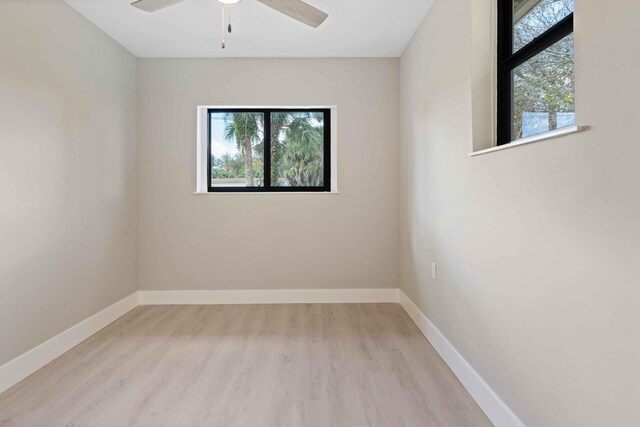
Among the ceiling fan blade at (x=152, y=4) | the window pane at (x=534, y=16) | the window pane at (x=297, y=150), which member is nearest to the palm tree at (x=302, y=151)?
the window pane at (x=297, y=150)

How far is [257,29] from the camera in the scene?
2824mm

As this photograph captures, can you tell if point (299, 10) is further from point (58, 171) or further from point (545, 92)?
point (58, 171)

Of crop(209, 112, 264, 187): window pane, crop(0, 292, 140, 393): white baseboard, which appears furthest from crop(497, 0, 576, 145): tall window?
crop(0, 292, 140, 393): white baseboard

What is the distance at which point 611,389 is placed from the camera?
1.02 metres

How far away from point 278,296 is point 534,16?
2795mm

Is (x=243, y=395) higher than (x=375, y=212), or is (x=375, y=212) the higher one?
(x=375, y=212)

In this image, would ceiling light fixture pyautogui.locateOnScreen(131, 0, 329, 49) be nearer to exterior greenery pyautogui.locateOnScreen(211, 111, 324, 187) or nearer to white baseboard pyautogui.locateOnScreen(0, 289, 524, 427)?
exterior greenery pyautogui.locateOnScreen(211, 111, 324, 187)

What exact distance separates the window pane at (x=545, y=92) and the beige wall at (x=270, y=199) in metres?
1.75

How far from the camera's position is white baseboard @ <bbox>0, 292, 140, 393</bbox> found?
6.44ft

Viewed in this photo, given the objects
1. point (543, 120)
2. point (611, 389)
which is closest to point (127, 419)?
point (611, 389)

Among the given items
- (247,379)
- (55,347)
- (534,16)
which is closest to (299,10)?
(534,16)

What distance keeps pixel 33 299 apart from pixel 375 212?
8.50ft

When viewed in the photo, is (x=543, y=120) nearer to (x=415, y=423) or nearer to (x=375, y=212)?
(x=415, y=423)

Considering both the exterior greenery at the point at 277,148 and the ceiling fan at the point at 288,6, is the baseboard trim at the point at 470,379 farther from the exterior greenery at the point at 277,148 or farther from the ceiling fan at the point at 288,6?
the ceiling fan at the point at 288,6
